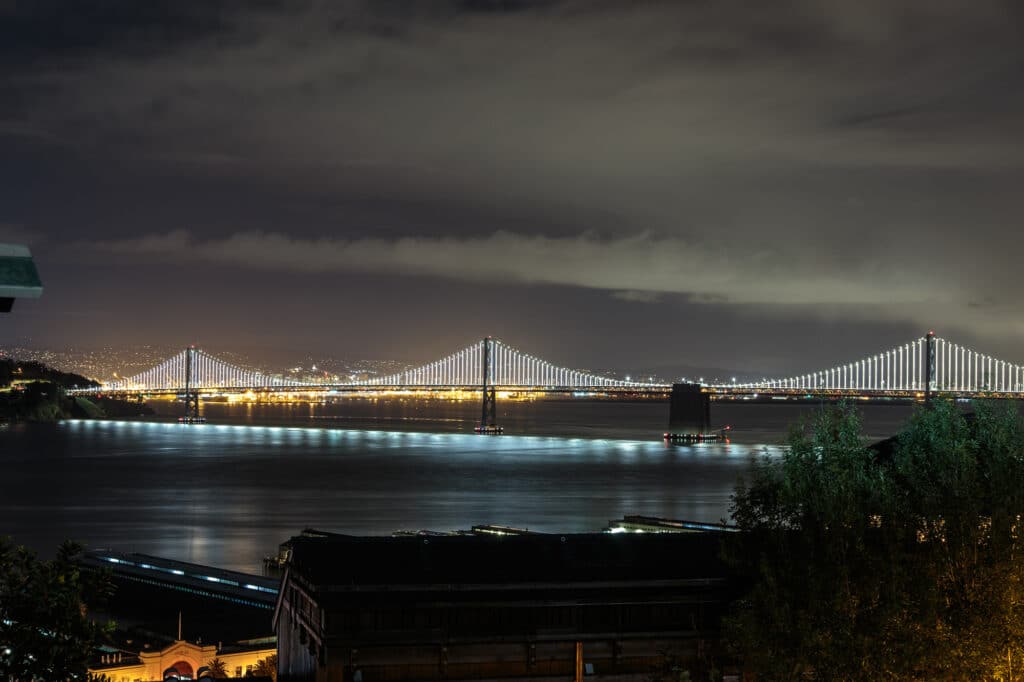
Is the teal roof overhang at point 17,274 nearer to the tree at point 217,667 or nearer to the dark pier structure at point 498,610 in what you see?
the dark pier structure at point 498,610

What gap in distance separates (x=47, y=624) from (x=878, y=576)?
7.31 m

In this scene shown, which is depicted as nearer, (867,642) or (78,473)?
(867,642)

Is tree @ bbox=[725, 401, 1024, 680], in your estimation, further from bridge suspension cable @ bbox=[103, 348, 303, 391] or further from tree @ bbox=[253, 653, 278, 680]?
bridge suspension cable @ bbox=[103, 348, 303, 391]

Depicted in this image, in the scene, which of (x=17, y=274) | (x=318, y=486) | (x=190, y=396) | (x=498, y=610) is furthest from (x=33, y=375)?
(x=17, y=274)

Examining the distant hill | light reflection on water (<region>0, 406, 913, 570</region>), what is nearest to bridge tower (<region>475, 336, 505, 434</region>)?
light reflection on water (<region>0, 406, 913, 570</region>)

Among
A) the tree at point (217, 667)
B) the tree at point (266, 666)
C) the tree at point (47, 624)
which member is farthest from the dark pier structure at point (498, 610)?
the tree at point (217, 667)

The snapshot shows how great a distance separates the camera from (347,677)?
934 centimetres

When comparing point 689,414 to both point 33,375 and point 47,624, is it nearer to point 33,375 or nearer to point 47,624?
point 33,375

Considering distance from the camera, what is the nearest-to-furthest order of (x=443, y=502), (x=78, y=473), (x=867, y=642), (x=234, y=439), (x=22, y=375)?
(x=867, y=642), (x=443, y=502), (x=78, y=473), (x=234, y=439), (x=22, y=375)

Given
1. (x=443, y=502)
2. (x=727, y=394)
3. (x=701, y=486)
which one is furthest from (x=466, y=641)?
(x=727, y=394)

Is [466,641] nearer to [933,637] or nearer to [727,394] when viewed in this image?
[933,637]

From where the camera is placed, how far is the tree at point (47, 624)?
418 cm

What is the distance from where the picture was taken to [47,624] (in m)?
4.20

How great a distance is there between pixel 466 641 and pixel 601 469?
53351 millimetres
